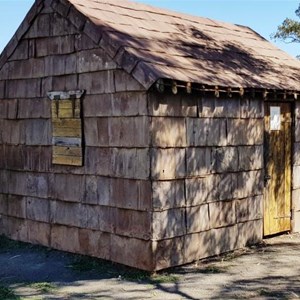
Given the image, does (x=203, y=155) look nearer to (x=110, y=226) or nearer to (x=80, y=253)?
(x=110, y=226)

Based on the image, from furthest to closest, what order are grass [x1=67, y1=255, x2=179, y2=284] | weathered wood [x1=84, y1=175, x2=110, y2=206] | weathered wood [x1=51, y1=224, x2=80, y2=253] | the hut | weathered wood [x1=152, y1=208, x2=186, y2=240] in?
weathered wood [x1=51, y1=224, x2=80, y2=253] → weathered wood [x1=84, y1=175, x2=110, y2=206] → the hut → weathered wood [x1=152, y1=208, x2=186, y2=240] → grass [x1=67, y1=255, x2=179, y2=284]

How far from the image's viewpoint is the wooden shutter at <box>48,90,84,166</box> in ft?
27.9

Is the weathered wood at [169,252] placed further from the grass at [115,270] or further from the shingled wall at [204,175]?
the grass at [115,270]

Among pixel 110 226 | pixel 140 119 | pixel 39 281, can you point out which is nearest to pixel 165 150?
pixel 140 119

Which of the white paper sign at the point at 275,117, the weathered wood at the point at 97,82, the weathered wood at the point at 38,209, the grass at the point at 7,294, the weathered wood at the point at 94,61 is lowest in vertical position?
the grass at the point at 7,294

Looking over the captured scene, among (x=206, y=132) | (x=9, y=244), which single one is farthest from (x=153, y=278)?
(x=9, y=244)

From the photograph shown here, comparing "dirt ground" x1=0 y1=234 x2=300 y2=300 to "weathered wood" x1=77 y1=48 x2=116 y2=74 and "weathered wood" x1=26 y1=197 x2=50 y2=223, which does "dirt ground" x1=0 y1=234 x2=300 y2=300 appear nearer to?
"weathered wood" x1=26 y1=197 x2=50 y2=223

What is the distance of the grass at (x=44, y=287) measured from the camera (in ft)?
23.2

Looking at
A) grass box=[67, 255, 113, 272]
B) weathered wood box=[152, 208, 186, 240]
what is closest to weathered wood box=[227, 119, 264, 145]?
weathered wood box=[152, 208, 186, 240]

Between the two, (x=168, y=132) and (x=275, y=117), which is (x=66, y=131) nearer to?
(x=168, y=132)

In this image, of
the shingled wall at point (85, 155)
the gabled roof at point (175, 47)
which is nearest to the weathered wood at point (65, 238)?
the shingled wall at point (85, 155)

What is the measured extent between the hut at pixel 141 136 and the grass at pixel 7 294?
165 centimetres

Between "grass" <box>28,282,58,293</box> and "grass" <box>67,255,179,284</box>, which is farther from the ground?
"grass" <box>67,255,179,284</box>

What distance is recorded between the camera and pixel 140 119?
25.0 ft
